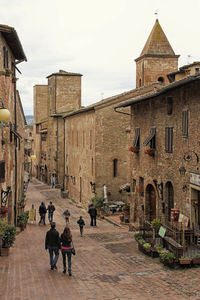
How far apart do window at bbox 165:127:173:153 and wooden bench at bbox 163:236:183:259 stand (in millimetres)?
4651

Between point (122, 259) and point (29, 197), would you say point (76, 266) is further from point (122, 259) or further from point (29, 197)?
point (29, 197)

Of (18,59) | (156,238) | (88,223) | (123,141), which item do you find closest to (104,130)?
(123,141)

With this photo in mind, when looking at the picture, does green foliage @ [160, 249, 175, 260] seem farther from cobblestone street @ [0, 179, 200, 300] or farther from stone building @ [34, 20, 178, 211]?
stone building @ [34, 20, 178, 211]

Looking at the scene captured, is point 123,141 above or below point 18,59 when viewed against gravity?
below

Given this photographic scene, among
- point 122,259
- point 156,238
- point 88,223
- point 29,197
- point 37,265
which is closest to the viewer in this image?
point 37,265

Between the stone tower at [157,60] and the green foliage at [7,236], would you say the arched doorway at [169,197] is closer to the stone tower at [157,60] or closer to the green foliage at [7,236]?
the green foliage at [7,236]

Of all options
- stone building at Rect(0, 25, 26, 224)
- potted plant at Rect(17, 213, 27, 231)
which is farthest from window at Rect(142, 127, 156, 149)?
potted plant at Rect(17, 213, 27, 231)

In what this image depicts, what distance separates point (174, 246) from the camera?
12383mm

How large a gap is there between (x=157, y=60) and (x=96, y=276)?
87.4 feet

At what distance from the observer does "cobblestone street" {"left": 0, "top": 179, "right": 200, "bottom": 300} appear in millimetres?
9641

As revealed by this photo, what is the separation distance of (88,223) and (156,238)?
1038 centimetres

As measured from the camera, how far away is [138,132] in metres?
21.5

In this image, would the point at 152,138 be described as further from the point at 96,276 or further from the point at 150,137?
the point at 96,276

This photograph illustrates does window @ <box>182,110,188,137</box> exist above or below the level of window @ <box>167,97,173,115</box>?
below
